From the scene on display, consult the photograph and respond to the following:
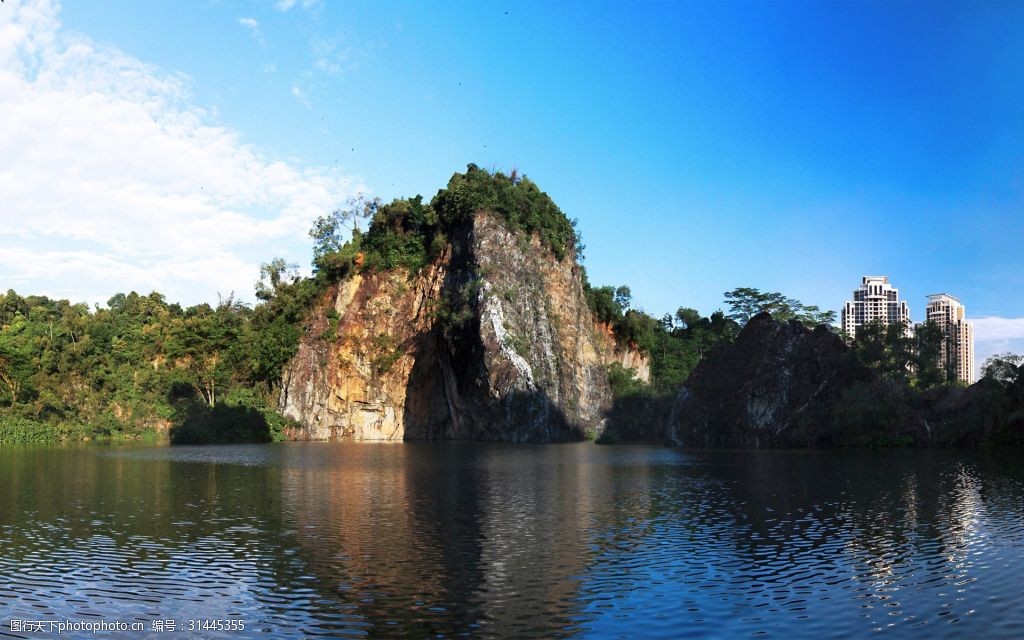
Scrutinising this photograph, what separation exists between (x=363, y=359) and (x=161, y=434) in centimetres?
2128

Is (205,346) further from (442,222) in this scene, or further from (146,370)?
(442,222)

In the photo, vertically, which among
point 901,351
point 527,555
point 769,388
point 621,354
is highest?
point 621,354

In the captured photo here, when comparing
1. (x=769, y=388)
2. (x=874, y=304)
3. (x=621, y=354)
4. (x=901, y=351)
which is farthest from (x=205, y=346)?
(x=874, y=304)

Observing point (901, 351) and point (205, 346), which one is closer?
point (901, 351)

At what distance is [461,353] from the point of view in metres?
78.5

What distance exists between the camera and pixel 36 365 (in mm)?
80250

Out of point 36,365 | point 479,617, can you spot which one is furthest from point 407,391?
point 479,617

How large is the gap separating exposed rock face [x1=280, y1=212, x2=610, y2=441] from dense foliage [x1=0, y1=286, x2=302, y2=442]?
4.29m

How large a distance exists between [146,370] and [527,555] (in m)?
76.7

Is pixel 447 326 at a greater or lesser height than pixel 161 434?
greater

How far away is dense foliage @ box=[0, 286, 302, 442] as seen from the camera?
7719 cm

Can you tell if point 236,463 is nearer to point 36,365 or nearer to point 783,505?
point 783,505

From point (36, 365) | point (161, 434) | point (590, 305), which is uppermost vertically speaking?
point (590, 305)

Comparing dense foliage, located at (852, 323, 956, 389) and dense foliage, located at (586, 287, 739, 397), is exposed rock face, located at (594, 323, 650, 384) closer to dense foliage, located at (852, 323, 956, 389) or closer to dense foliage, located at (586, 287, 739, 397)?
dense foliage, located at (586, 287, 739, 397)
